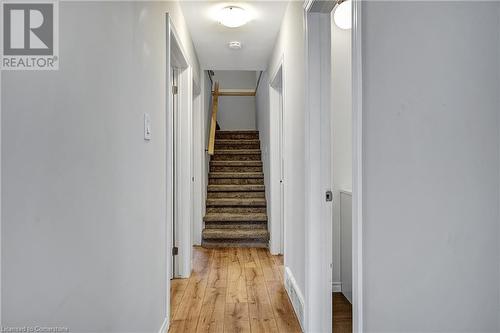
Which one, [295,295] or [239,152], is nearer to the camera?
[295,295]

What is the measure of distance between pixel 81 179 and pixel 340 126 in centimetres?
223

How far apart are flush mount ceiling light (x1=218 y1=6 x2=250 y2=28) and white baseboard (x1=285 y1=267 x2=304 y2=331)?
204 cm

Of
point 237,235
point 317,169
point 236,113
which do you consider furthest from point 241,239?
point 236,113

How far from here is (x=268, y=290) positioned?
285 centimetres

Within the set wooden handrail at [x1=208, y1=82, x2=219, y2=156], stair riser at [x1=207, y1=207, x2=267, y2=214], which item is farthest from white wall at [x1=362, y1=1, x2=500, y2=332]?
wooden handrail at [x1=208, y1=82, x2=219, y2=156]

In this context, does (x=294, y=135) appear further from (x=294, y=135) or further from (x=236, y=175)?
(x=236, y=175)

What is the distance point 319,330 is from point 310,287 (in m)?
0.25

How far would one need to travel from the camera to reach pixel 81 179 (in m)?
1.04

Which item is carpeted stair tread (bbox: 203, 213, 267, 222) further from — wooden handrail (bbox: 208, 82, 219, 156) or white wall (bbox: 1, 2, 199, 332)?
white wall (bbox: 1, 2, 199, 332)

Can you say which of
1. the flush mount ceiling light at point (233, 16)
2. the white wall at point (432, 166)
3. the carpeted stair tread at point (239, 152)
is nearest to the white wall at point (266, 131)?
the carpeted stair tread at point (239, 152)

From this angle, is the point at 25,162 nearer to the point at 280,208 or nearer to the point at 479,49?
the point at 479,49

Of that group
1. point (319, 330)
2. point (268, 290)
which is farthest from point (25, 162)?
point (268, 290)

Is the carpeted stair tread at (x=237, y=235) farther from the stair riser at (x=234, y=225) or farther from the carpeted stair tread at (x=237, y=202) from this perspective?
the carpeted stair tread at (x=237, y=202)

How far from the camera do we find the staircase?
14.6ft
